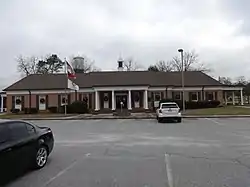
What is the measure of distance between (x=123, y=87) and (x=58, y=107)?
31.6ft

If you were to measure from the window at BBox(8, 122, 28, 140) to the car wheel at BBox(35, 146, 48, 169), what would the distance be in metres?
0.70

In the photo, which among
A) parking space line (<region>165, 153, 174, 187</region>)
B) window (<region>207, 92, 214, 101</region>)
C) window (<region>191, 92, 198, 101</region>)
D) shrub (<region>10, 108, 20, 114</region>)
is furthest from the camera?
window (<region>207, 92, 214, 101</region>)

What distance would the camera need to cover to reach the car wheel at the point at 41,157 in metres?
8.66

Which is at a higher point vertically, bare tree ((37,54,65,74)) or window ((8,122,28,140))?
bare tree ((37,54,65,74))

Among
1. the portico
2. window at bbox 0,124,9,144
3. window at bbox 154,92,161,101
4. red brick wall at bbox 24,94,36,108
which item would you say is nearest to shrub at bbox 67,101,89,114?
the portico

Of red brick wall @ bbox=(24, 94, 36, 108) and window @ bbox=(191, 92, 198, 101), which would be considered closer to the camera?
red brick wall @ bbox=(24, 94, 36, 108)

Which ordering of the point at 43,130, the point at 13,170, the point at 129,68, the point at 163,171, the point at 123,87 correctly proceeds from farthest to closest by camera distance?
the point at 129,68 → the point at 123,87 → the point at 43,130 → the point at 163,171 → the point at 13,170

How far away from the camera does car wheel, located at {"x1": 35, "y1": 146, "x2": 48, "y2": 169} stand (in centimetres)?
866

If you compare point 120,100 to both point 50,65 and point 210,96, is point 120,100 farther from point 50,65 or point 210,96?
point 50,65

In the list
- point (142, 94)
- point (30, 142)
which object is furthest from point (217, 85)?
point (30, 142)

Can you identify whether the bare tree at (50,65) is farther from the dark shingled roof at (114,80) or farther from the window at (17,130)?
the window at (17,130)

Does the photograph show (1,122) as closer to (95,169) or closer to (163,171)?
(95,169)

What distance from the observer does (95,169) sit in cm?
859

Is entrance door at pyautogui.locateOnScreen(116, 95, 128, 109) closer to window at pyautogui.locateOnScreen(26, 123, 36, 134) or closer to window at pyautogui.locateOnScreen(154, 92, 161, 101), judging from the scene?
window at pyautogui.locateOnScreen(154, 92, 161, 101)
